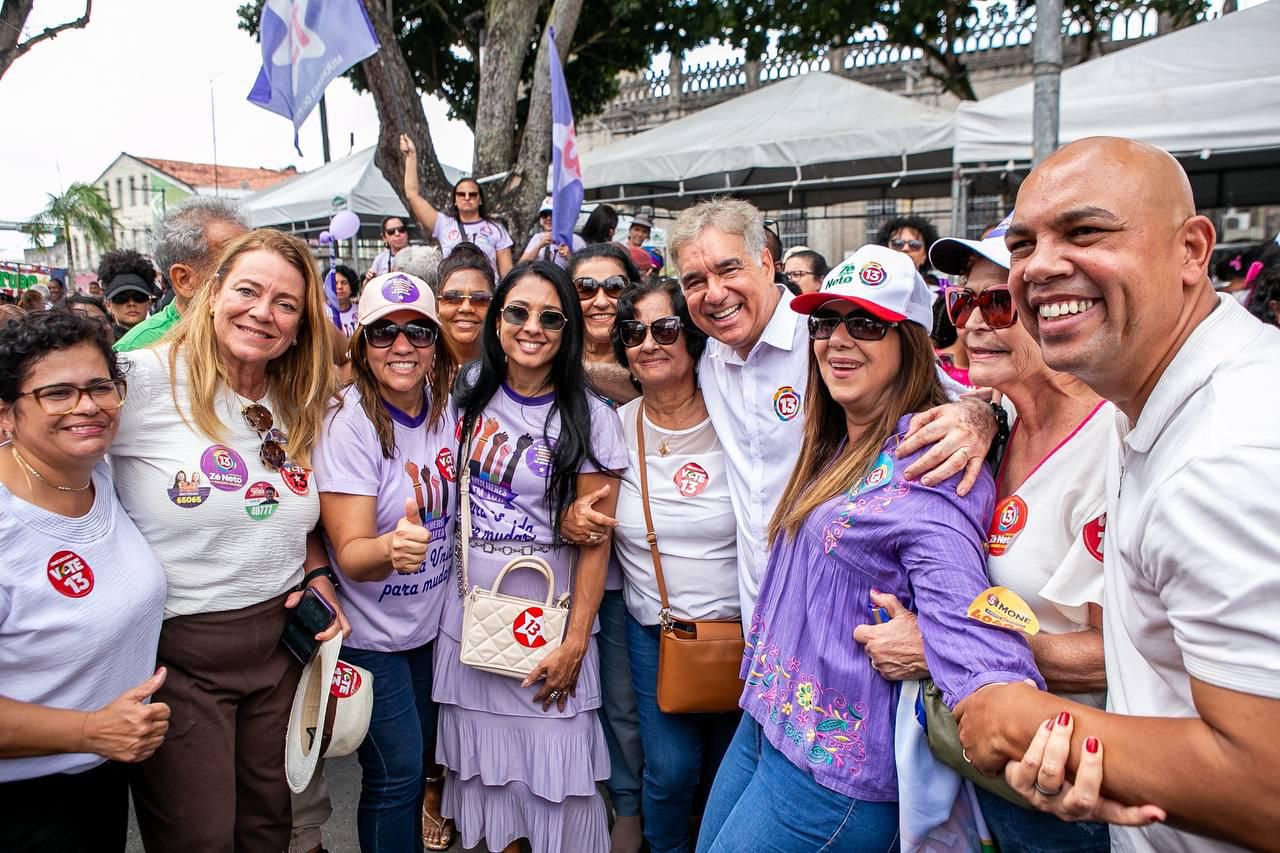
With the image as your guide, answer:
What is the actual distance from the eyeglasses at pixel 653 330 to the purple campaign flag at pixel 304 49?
472 cm

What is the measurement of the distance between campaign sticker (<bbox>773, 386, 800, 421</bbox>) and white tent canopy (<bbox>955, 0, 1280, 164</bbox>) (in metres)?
5.21

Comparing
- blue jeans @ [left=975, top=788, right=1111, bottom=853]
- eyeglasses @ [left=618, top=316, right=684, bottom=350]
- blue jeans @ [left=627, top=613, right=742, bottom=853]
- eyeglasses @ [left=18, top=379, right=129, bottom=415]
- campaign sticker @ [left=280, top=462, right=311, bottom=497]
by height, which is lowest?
blue jeans @ [left=627, top=613, right=742, bottom=853]

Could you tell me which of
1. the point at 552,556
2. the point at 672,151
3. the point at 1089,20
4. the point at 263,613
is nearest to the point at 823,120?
the point at 672,151

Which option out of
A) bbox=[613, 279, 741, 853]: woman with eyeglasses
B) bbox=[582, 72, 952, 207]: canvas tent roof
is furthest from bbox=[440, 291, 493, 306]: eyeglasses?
bbox=[582, 72, 952, 207]: canvas tent roof

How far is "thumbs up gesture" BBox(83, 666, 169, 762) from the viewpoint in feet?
6.46

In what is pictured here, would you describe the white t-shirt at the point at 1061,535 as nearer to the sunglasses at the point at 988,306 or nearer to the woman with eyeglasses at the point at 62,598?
the sunglasses at the point at 988,306

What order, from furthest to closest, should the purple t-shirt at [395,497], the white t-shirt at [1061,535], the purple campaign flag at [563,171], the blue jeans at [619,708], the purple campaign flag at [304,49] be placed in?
1. the purple campaign flag at [563,171]
2. the purple campaign flag at [304,49]
3. the blue jeans at [619,708]
4. the purple t-shirt at [395,497]
5. the white t-shirt at [1061,535]

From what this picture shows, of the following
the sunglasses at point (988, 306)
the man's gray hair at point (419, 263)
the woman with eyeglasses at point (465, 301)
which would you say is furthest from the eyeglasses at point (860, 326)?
the man's gray hair at point (419, 263)

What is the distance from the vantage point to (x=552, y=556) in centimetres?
280

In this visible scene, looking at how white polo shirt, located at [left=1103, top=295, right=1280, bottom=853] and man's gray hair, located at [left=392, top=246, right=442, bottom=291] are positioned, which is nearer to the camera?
Answer: white polo shirt, located at [left=1103, top=295, right=1280, bottom=853]

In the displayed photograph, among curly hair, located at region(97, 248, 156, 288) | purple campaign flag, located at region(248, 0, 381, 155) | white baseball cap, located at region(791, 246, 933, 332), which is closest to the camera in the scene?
white baseball cap, located at region(791, 246, 933, 332)

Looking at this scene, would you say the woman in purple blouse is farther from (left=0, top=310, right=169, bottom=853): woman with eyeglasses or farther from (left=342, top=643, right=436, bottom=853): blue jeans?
(left=0, top=310, right=169, bottom=853): woman with eyeglasses

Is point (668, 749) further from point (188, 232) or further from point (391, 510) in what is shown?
point (188, 232)

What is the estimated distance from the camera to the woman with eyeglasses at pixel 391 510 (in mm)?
2600
